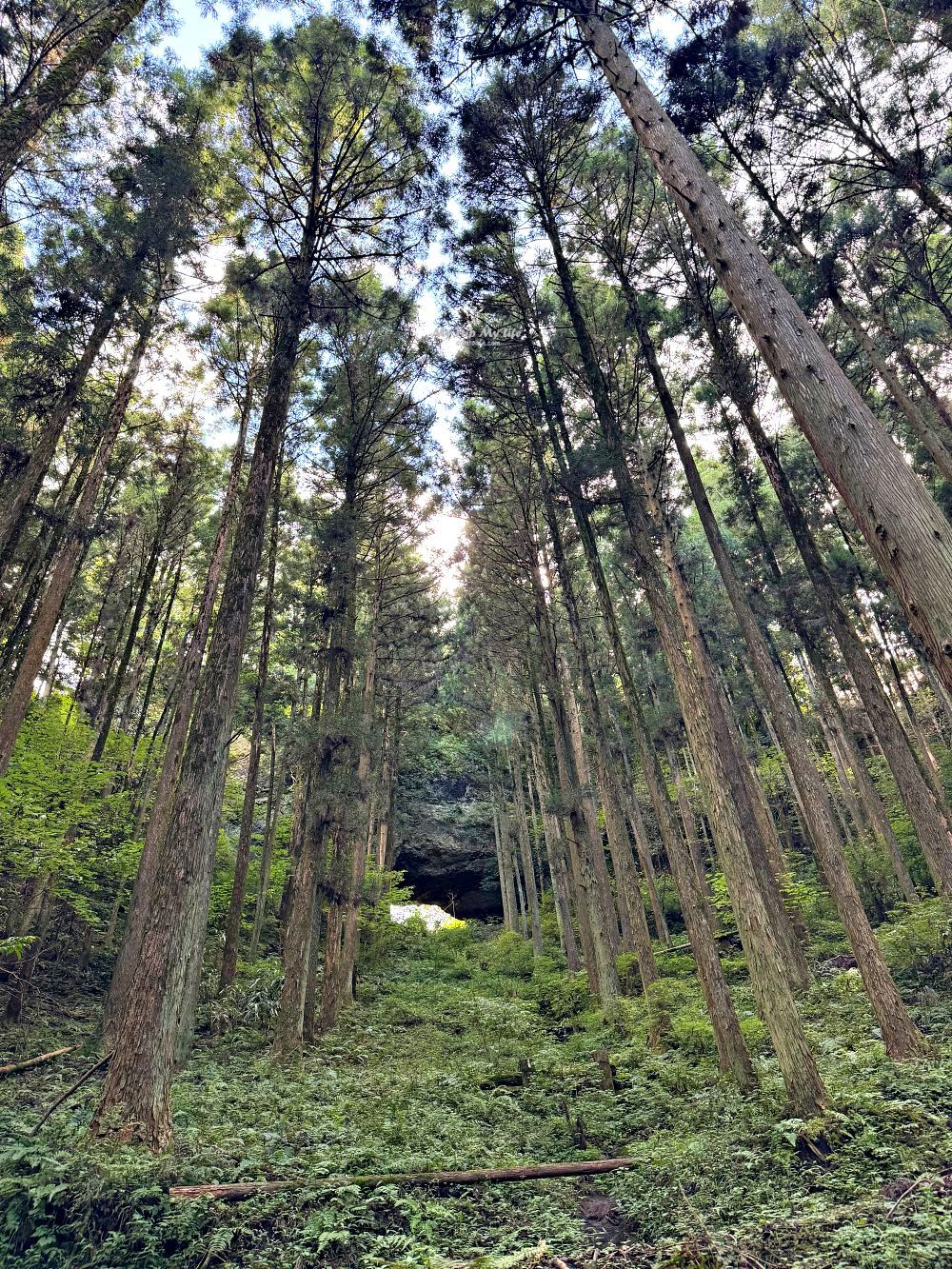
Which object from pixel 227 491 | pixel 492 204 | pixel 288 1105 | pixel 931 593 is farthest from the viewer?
pixel 227 491

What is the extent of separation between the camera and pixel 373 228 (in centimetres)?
954

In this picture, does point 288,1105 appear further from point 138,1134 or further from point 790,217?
point 790,217

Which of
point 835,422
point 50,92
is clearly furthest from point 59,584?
point 835,422

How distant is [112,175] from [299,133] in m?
3.48

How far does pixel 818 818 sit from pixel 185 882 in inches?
305

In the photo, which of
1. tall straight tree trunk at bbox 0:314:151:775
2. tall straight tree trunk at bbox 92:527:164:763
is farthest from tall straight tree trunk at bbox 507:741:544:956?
tall straight tree trunk at bbox 0:314:151:775

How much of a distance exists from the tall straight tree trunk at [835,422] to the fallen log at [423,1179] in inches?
192

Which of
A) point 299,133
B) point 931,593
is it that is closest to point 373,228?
point 299,133

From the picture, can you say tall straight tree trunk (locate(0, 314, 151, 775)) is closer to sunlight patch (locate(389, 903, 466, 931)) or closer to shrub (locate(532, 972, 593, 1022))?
shrub (locate(532, 972, 593, 1022))

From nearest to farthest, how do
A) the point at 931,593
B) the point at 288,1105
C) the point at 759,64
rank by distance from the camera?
the point at 931,593 < the point at 288,1105 < the point at 759,64

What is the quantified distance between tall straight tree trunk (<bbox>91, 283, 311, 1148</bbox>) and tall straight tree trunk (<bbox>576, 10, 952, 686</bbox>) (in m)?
5.22

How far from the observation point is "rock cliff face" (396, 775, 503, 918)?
25875 mm

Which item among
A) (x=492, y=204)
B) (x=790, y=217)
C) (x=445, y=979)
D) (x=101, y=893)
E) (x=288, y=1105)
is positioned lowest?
(x=288, y=1105)

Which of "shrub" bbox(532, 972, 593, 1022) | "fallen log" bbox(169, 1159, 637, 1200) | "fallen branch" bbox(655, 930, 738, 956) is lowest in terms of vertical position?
"fallen log" bbox(169, 1159, 637, 1200)
